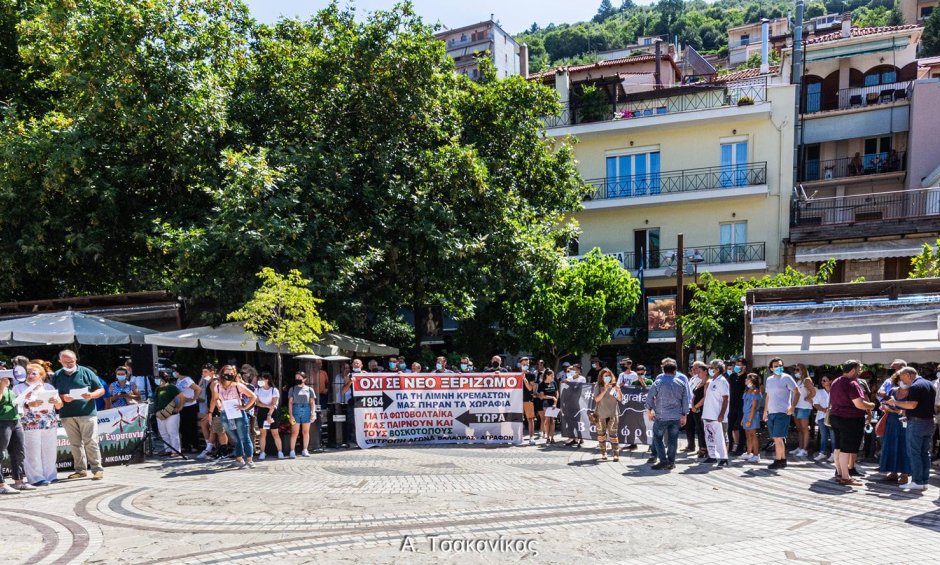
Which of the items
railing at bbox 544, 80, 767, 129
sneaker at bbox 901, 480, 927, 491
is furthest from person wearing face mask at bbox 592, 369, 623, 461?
railing at bbox 544, 80, 767, 129

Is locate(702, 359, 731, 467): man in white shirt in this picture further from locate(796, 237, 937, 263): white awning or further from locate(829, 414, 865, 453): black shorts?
locate(796, 237, 937, 263): white awning

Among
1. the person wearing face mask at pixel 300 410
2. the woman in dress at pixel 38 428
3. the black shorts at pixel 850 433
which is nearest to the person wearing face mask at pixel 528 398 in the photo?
the person wearing face mask at pixel 300 410

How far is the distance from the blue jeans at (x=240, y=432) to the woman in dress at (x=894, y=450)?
991 centimetres

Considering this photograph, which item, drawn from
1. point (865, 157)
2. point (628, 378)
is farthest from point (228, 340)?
point (865, 157)

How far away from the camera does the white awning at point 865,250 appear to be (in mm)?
29141

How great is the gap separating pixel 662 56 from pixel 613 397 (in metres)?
36.3

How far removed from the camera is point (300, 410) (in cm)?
1430

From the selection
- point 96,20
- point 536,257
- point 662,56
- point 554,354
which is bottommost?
point 554,354

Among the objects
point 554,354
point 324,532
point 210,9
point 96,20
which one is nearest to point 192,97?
point 96,20

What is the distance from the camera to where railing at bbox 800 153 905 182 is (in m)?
34.6

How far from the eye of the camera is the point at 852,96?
3678 cm

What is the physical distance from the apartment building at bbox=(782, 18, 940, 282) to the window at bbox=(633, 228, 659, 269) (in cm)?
549

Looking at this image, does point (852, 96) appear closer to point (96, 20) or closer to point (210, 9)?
point (210, 9)

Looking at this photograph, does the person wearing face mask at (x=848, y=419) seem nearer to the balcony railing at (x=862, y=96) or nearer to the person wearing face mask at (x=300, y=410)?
the person wearing face mask at (x=300, y=410)
